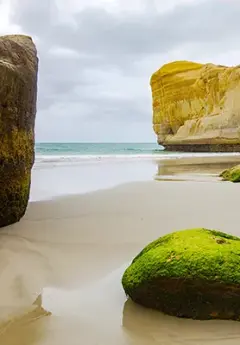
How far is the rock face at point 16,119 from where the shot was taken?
4629 millimetres

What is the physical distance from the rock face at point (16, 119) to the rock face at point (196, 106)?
126ft

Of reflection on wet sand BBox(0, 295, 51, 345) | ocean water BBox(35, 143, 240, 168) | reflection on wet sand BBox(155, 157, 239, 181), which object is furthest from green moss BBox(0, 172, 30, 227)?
ocean water BBox(35, 143, 240, 168)

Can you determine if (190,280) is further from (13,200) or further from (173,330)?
(13,200)

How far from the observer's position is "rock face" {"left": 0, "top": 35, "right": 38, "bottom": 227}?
15.2 feet

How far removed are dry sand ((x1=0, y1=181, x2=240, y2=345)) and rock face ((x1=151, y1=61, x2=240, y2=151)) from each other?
1466 inches

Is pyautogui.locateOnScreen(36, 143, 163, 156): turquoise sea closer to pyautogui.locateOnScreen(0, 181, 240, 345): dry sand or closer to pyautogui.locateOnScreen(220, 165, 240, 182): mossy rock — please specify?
pyautogui.locateOnScreen(220, 165, 240, 182): mossy rock

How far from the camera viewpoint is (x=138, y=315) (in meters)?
2.51

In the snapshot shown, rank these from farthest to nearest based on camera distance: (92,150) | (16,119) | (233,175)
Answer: (92,150), (233,175), (16,119)

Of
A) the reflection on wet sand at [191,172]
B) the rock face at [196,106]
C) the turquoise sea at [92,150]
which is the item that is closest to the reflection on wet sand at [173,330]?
the reflection on wet sand at [191,172]

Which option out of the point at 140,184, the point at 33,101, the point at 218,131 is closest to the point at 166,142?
the point at 218,131

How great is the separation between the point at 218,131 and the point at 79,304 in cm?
4162

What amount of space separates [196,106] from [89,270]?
5057 centimetres

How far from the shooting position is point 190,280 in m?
2.45

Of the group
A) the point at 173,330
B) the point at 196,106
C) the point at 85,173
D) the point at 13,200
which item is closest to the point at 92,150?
the point at 196,106
